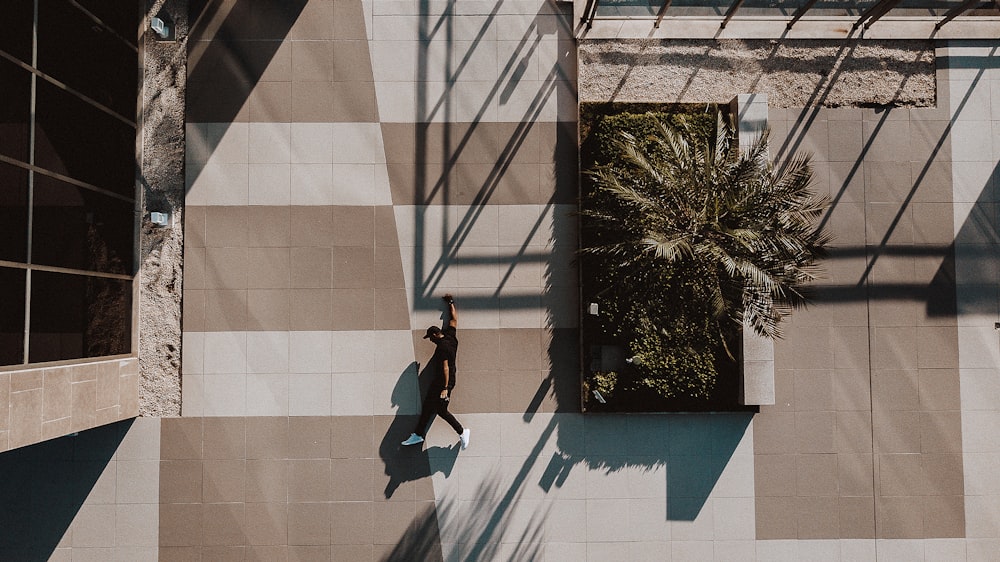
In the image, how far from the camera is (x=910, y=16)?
1070 cm

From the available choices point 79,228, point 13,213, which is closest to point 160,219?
point 79,228

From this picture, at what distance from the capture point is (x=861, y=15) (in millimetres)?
10641

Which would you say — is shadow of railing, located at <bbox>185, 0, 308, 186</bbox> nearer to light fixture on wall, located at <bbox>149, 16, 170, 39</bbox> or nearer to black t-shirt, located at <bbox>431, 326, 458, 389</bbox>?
light fixture on wall, located at <bbox>149, 16, 170, 39</bbox>

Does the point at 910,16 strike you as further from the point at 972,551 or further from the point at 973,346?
the point at 972,551

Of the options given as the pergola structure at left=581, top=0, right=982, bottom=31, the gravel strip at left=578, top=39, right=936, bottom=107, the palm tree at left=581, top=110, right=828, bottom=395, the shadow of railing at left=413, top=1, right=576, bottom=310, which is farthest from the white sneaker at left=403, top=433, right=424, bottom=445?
the pergola structure at left=581, top=0, right=982, bottom=31

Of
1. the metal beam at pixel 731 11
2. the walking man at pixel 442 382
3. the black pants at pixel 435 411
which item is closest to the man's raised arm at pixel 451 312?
the walking man at pixel 442 382

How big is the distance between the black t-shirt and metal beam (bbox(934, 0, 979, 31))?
11.5 meters

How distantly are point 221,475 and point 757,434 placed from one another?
35.2 ft

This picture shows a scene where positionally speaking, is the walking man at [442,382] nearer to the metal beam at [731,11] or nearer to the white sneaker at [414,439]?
the white sneaker at [414,439]

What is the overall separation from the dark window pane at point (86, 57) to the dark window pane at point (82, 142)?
31 centimetres

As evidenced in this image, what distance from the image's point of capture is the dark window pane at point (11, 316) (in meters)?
7.69

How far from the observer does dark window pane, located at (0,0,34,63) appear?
764 cm

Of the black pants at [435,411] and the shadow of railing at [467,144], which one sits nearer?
the black pants at [435,411]

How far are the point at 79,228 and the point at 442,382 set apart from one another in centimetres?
704
